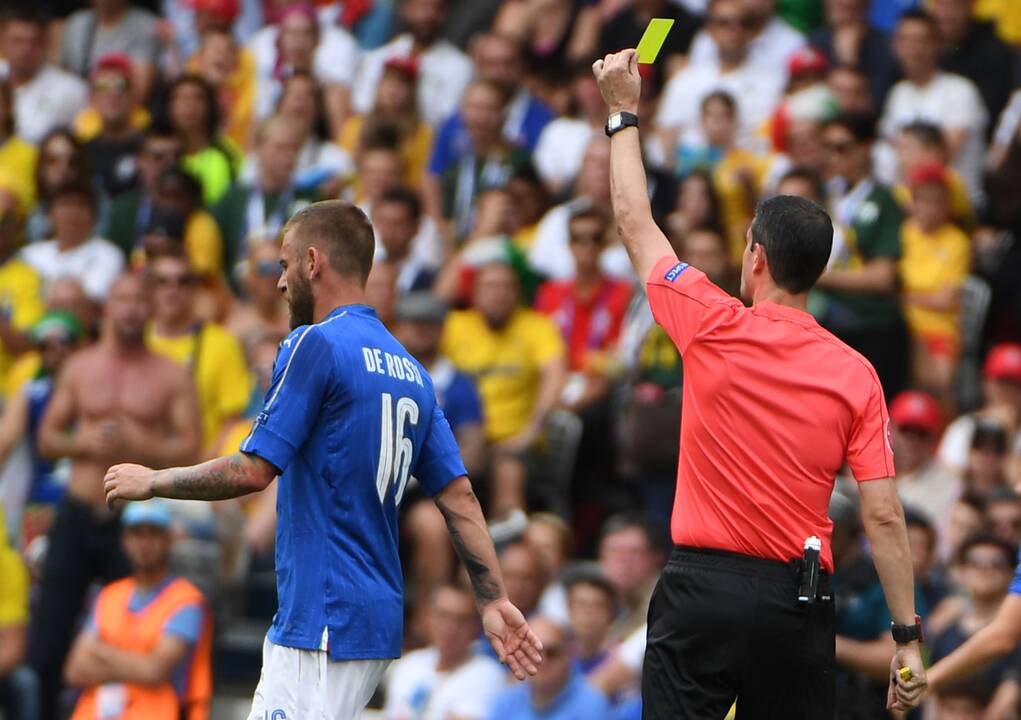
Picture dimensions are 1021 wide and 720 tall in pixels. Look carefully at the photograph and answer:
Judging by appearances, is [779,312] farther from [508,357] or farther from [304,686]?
[508,357]

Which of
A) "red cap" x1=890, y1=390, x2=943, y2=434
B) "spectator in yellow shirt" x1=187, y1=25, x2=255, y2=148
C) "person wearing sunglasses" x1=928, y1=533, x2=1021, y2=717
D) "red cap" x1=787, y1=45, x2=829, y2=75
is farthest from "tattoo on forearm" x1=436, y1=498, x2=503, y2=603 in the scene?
"spectator in yellow shirt" x1=187, y1=25, x2=255, y2=148

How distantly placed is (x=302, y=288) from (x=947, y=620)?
4.68 meters

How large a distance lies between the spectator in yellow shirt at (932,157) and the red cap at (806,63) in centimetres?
113

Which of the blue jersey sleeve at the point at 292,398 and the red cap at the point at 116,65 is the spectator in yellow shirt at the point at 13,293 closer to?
the red cap at the point at 116,65

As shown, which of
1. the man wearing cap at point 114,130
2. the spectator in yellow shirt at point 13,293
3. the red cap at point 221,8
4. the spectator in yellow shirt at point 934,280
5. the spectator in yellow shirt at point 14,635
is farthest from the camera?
the red cap at point 221,8

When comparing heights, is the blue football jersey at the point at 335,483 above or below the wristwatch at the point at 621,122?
below

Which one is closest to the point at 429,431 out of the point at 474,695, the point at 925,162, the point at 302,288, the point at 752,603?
the point at 302,288

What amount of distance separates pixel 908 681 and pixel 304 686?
6.42 ft

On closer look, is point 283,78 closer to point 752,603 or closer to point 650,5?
point 650,5

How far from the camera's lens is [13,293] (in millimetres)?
13984

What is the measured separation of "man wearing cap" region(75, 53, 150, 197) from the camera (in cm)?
1529

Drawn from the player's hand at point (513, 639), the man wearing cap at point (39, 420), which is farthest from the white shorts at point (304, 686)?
the man wearing cap at point (39, 420)

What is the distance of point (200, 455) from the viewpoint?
471 inches

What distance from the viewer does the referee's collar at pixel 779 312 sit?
6.39 metres
